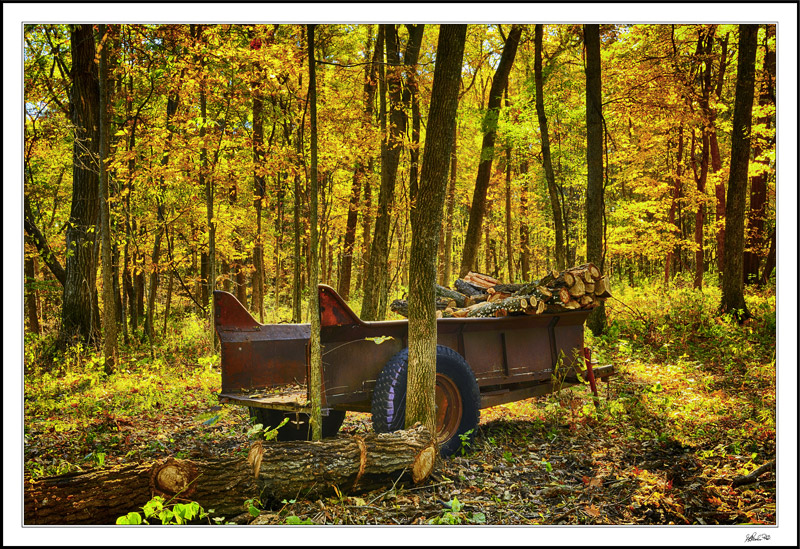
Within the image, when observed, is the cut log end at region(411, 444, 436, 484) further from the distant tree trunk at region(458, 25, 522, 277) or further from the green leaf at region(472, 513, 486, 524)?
the distant tree trunk at region(458, 25, 522, 277)

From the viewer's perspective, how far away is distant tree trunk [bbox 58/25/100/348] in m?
10.2

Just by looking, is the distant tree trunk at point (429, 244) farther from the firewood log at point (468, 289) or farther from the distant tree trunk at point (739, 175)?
the distant tree trunk at point (739, 175)

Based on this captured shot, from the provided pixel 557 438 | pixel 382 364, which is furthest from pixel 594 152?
pixel 382 364

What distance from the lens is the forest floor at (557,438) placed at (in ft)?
13.0

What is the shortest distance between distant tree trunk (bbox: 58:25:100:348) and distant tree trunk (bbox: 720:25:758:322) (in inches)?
476

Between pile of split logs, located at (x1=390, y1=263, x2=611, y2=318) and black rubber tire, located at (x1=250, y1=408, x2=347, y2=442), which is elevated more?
pile of split logs, located at (x1=390, y1=263, x2=611, y2=318)

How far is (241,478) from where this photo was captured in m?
3.61

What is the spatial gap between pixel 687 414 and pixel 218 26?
855cm

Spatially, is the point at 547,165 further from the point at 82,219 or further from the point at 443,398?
the point at 82,219

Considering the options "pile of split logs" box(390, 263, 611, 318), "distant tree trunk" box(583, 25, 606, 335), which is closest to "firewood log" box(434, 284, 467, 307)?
"pile of split logs" box(390, 263, 611, 318)

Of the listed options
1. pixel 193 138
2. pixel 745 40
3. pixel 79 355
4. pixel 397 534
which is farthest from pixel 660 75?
pixel 79 355

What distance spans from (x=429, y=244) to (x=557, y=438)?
2.91m

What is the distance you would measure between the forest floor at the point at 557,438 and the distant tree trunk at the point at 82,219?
3.35 ft

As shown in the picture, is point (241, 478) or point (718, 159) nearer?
point (241, 478)
